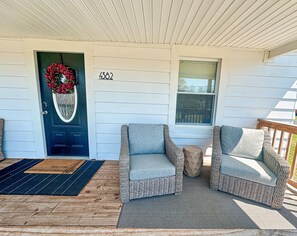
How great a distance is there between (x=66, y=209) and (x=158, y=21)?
2.49m

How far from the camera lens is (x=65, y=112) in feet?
9.37

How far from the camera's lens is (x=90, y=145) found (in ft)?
9.62

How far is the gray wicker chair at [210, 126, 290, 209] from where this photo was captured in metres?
1.77

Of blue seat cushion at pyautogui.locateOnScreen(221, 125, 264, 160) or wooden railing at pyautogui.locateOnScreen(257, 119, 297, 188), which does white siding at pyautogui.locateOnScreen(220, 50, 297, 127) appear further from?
blue seat cushion at pyautogui.locateOnScreen(221, 125, 264, 160)

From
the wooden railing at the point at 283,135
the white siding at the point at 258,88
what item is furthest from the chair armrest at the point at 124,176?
the wooden railing at the point at 283,135

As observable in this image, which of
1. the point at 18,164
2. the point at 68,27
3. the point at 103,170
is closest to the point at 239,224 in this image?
the point at 103,170

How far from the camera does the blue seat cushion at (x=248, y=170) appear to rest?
1.82m

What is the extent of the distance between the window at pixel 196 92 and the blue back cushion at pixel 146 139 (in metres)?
0.67

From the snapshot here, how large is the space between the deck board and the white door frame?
1117 millimetres

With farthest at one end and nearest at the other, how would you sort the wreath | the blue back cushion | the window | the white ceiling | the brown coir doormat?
the window
the wreath
the brown coir doormat
the blue back cushion
the white ceiling

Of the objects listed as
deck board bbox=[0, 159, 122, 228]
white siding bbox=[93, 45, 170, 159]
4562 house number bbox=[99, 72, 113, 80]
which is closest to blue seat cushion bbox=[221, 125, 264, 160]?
white siding bbox=[93, 45, 170, 159]

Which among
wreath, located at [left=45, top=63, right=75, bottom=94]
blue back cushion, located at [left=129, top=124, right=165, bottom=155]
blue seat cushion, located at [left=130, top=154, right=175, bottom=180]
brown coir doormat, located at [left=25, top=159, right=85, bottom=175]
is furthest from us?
wreath, located at [left=45, top=63, right=75, bottom=94]

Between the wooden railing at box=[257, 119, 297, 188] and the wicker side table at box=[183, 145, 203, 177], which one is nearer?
the wooden railing at box=[257, 119, 297, 188]

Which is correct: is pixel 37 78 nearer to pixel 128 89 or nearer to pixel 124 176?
pixel 128 89
